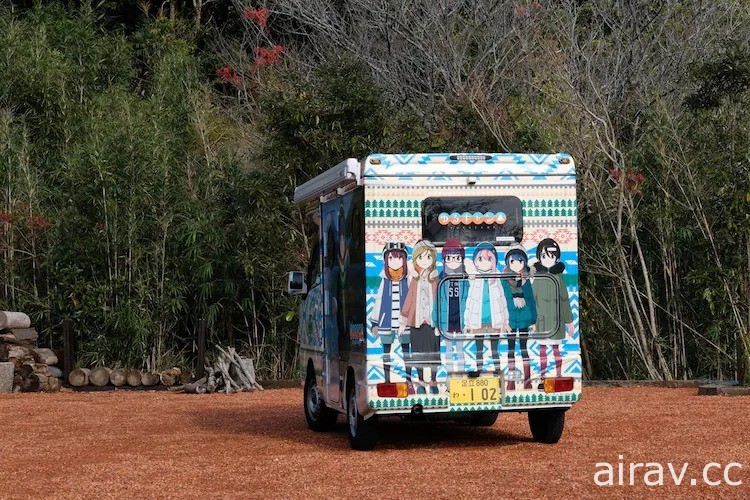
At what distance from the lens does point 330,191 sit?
35.0ft

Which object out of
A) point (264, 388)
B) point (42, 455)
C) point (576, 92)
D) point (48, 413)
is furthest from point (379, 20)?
point (42, 455)

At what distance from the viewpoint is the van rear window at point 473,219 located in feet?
31.3

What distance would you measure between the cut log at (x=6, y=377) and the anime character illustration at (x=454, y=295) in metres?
9.28

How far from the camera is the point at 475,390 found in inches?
372

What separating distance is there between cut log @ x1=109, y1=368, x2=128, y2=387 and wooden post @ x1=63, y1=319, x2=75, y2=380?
28.0 inches

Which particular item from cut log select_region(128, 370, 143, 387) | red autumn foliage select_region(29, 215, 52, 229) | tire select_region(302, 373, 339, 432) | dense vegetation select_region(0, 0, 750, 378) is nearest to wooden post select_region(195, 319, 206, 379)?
dense vegetation select_region(0, 0, 750, 378)

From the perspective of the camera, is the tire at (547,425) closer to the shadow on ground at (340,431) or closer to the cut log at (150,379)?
the shadow on ground at (340,431)

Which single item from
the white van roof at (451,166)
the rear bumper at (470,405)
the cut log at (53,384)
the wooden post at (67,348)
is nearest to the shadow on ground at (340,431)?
the rear bumper at (470,405)

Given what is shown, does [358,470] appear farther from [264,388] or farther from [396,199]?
[264,388]

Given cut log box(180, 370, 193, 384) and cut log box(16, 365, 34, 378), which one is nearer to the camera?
cut log box(16, 365, 34, 378)

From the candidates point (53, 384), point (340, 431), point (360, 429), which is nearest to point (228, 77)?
point (53, 384)

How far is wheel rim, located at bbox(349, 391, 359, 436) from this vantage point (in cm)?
990

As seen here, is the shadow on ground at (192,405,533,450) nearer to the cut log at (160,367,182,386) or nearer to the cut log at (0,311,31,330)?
the cut log at (160,367,182,386)

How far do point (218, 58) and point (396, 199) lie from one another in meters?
18.5
